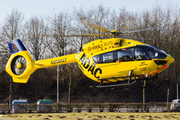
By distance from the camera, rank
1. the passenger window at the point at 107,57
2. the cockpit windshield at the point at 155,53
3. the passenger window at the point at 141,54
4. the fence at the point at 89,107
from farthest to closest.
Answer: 1. the fence at the point at 89,107
2. the passenger window at the point at 107,57
3. the passenger window at the point at 141,54
4. the cockpit windshield at the point at 155,53

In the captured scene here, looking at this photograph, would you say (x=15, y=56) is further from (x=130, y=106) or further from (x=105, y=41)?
(x=130, y=106)

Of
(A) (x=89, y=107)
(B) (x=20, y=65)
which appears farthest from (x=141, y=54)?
(A) (x=89, y=107)

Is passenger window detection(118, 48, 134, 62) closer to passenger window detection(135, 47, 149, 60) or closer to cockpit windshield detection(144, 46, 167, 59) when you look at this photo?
passenger window detection(135, 47, 149, 60)

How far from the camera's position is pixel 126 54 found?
19.3 meters

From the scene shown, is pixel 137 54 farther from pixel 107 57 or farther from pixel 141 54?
pixel 107 57

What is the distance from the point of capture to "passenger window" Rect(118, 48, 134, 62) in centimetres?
1911

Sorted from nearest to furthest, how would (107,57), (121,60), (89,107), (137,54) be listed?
(137,54) → (121,60) → (107,57) → (89,107)

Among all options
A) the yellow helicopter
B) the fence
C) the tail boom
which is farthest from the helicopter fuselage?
the fence

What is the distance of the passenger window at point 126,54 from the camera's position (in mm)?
19109

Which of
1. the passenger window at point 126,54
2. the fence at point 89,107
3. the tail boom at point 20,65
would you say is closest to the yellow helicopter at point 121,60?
the passenger window at point 126,54

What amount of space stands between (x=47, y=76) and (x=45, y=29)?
34.4 feet

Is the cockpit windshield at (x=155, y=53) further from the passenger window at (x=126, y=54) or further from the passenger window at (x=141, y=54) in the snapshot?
the passenger window at (x=126, y=54)

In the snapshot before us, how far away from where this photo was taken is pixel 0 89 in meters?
52.0

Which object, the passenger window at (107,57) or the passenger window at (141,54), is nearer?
the passenger window at (141,54)
